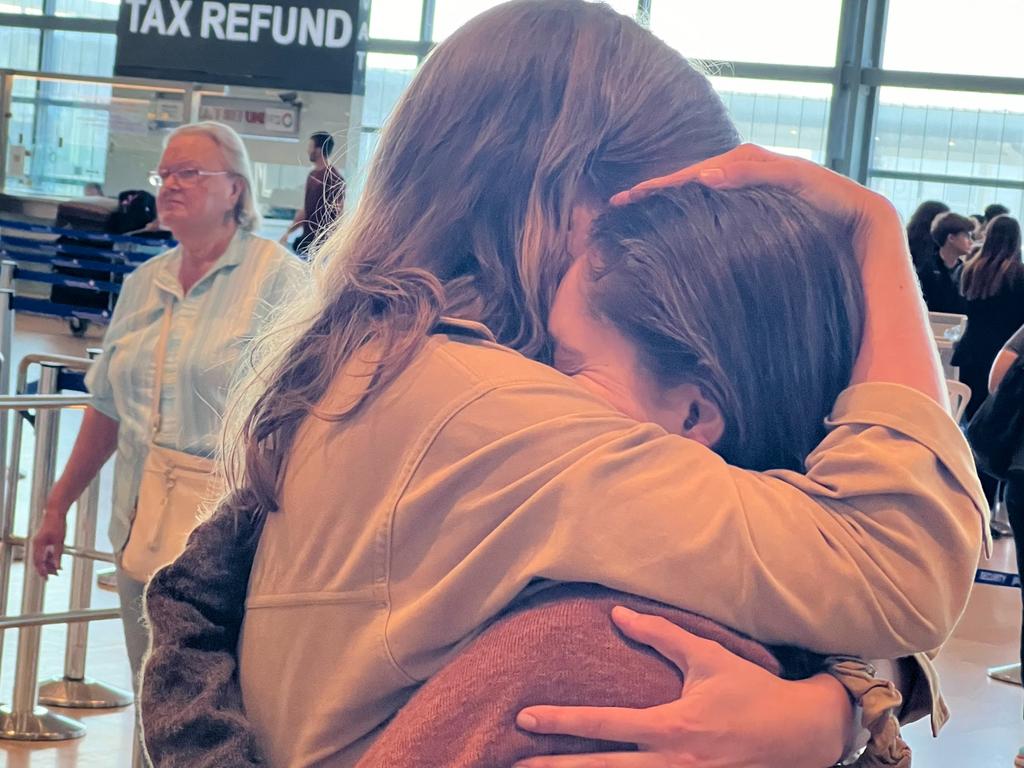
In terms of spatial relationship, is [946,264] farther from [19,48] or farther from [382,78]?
[19,48]

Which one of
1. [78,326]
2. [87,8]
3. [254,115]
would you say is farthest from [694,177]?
[87,8]

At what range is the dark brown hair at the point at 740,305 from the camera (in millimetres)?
1104

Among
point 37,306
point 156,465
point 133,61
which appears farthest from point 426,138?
point 37,306

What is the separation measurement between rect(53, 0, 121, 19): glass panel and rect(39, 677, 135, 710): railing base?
15.1 meters

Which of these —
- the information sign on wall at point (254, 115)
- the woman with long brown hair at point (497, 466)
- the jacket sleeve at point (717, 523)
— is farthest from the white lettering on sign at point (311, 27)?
the jacket sleeve at point (717, 523)

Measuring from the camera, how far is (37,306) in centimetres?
1476

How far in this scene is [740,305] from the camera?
1122mm

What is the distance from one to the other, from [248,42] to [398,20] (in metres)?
10.5

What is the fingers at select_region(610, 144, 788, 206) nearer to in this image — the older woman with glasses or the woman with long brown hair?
the woman with long brown hair

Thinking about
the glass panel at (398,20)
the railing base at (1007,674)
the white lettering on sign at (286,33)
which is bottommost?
the railing base at (1007,674)

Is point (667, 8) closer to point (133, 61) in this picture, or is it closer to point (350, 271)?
point (133, 61)

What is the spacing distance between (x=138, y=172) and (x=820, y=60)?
27.2ft

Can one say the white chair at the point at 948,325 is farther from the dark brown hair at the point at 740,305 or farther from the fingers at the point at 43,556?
the dark brown hair at the point at 740,305

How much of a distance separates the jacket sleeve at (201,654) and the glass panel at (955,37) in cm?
1518
